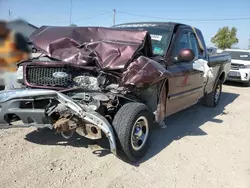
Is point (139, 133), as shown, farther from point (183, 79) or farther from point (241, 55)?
point (241, 55)

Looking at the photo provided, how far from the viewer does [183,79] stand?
4629 mm

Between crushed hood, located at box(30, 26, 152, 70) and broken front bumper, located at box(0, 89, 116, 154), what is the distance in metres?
0.60

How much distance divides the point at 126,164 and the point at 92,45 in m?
1.70

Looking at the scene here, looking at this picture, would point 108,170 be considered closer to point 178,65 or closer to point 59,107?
point 59,107

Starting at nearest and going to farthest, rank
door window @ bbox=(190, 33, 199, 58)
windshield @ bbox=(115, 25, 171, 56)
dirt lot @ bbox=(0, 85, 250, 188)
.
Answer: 1. dirt lot @ bbox=(0, 85, 250, 188)
2. windshield @ bbox=(115, 25, 171, 56)
3. door window @ bbox=(190, 33, 199, 58)

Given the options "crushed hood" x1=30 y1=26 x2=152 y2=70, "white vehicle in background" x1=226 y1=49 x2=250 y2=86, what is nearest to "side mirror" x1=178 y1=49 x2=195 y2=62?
"crushed hood" x1=30 y1=26 x2=152 y2=70

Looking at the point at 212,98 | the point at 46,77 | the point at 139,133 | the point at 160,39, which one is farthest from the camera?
the point at 212,98

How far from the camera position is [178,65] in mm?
4453

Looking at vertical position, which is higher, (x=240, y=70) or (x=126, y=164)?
(x=240, y=70)

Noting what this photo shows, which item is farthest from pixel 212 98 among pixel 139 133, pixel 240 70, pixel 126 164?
pixel 240 70

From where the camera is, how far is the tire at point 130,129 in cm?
324

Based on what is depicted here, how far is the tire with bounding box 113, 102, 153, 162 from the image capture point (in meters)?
3.24

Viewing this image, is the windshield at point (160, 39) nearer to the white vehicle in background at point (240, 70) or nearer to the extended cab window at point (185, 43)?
the extended cab window at point (185, 43)

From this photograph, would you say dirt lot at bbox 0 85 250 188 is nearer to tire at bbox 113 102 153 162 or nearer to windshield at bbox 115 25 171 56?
tire at bbox 113 102 153 162
